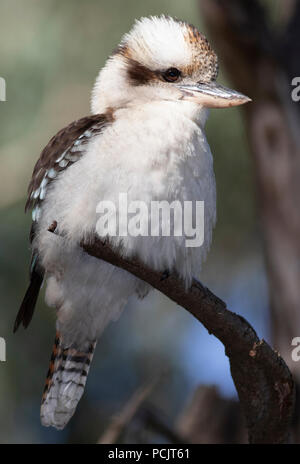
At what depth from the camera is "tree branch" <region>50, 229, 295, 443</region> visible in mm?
1979

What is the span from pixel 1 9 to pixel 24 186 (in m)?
0.89

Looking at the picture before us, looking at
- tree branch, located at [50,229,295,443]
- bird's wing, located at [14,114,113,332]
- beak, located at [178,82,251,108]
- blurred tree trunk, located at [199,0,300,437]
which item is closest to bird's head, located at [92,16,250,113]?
beak, located at [178,82,251,108]

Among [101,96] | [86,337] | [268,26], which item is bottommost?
[86,337]

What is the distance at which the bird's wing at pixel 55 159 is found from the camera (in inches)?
88.9

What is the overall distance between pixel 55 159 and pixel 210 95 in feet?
1.52

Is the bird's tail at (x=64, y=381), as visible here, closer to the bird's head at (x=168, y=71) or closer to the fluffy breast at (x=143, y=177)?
the fluffy breast at (x=143, y=177)

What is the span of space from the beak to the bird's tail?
839mm

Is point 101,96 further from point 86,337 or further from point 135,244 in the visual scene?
point 86,337

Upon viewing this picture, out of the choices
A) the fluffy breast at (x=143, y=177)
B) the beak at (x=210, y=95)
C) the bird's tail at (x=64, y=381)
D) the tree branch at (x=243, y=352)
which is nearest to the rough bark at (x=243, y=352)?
the tree branch at (x=243, y=352)

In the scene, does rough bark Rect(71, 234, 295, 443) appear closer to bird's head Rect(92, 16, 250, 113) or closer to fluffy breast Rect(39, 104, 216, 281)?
fluffy breast Rect(39, 104, 216, 281)

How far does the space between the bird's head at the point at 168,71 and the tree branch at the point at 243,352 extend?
520 mm

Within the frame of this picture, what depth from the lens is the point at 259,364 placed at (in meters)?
2.05

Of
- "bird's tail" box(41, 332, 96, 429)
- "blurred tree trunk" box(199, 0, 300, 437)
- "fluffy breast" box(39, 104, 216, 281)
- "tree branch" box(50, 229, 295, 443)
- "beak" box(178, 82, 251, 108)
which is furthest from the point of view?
"blurred tree trunk" box(199, 0, 300, 437)
